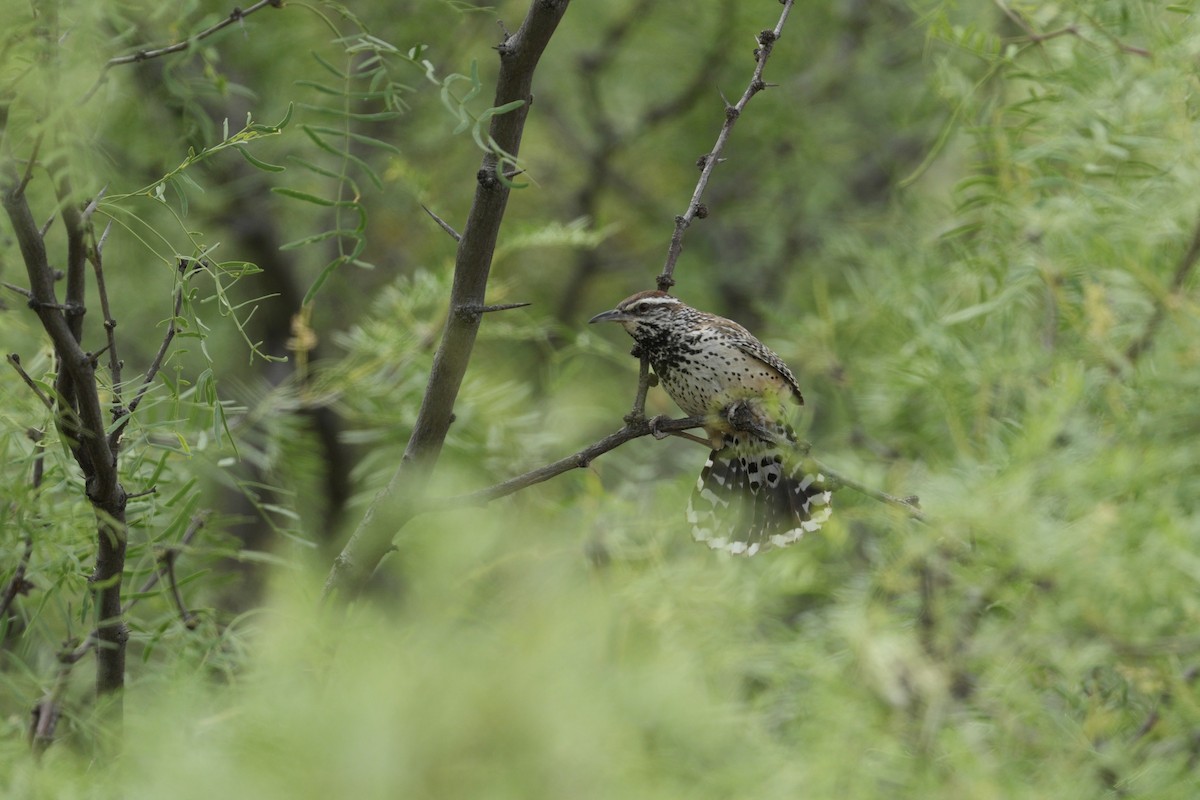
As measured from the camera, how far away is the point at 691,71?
184 inches

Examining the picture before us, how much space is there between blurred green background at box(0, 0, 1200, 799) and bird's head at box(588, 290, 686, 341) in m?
0.27

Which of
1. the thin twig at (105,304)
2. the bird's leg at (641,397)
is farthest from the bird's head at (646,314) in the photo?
the thin twig at (105,304)

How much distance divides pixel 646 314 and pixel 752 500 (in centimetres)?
56

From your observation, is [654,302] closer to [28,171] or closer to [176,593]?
[176,593]

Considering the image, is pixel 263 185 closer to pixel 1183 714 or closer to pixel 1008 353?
pixel 1008 353

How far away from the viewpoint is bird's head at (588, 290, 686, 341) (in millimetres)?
3049

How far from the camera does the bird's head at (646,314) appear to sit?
3049mm

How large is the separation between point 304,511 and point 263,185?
1762 mm

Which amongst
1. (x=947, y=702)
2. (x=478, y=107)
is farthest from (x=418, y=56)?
(x=478, y=107)

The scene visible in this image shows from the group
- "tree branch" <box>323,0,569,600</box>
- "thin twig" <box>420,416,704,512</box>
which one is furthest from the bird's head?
"tree branch" <box>323,0,569,600</box>

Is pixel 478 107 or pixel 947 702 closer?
pixel 947 702

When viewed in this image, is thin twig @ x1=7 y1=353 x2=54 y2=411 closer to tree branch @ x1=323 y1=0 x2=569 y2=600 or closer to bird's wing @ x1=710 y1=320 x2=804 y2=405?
tree branch @ x1=323 y1=0 x2=569 y2=600

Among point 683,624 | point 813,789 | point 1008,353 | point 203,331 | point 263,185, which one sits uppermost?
point 263,185

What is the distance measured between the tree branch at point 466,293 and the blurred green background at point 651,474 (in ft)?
0.37
